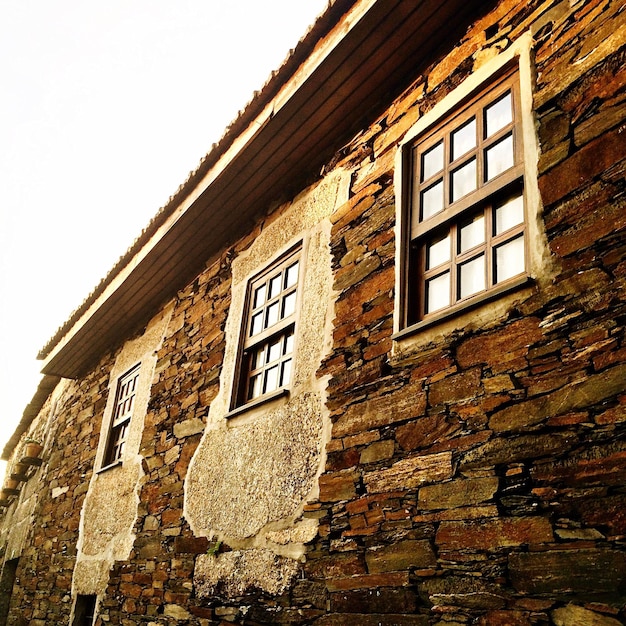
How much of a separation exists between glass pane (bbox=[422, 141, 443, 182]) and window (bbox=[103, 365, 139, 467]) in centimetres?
436

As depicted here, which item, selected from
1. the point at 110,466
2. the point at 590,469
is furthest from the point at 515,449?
the point at 110,466

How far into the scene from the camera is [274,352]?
175 inches

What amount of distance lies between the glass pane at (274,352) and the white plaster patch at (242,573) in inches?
54.1

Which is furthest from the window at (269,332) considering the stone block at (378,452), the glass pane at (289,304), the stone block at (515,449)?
the stone block at (515,449)

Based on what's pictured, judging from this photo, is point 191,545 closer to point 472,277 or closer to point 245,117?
point 472,277

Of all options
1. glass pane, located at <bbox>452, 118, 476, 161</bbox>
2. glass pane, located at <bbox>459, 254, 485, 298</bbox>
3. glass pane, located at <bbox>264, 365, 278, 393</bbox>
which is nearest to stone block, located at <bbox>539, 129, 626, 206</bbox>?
glass pane, located at <bbox>459, 254, 485, 298</bbox>

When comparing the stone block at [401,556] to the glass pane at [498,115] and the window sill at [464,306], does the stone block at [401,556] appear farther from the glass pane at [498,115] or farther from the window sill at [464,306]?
the glass pane at [498,115]

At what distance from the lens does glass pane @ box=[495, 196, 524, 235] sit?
2.89 m

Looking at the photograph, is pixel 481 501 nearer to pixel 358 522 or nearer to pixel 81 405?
pixel 358 522

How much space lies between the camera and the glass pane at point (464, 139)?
3.30 m

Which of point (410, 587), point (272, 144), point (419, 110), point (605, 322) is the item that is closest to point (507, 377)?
point (605, 322)

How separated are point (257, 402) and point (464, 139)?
2.16 metres

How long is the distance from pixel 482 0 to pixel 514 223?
1.54m

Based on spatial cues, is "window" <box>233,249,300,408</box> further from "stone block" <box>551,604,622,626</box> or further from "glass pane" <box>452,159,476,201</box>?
"stone block" <box>551,604,622,626</box>
